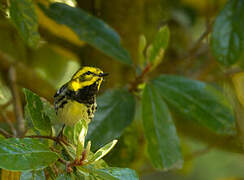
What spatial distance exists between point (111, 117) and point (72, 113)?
154 millimetres

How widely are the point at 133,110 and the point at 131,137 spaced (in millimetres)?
113

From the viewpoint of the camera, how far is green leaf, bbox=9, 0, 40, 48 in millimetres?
1008

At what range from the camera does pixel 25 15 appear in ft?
3.41

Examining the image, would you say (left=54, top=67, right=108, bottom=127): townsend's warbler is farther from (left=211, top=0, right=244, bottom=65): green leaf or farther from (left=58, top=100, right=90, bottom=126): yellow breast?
(left=211, top=0, right=244, bottom=65): green leaf

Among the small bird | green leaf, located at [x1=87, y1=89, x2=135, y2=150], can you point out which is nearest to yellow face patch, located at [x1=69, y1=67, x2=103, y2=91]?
the small bird

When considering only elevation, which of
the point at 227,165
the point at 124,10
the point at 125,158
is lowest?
the point at 227,165

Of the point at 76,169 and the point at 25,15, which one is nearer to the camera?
the point at 76,169

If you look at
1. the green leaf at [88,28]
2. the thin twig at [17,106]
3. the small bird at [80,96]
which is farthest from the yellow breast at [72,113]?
the green leaf at [88,28]

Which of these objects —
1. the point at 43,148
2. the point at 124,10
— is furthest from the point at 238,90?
→ the point at 43,148

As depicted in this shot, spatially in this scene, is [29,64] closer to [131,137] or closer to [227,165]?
[131,137]

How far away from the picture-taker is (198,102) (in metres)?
1.27

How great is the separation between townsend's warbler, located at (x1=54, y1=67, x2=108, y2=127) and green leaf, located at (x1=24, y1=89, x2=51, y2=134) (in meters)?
0.15

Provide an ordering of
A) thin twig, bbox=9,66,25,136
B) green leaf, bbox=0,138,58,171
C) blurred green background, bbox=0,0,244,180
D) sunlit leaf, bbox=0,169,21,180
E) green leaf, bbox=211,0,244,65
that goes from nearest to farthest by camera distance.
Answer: green leaf, bbox=0,138,58,171, sunlit leaf, bbox=0,169,21,180, thin twig, bbox=9,66,25,136, green leaf, bbox=211,0,244,65, blurred green background, bbox=0,0,244,180

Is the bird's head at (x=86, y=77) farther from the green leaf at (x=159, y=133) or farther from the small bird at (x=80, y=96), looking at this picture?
the green leaf at (x=159, y=133)
